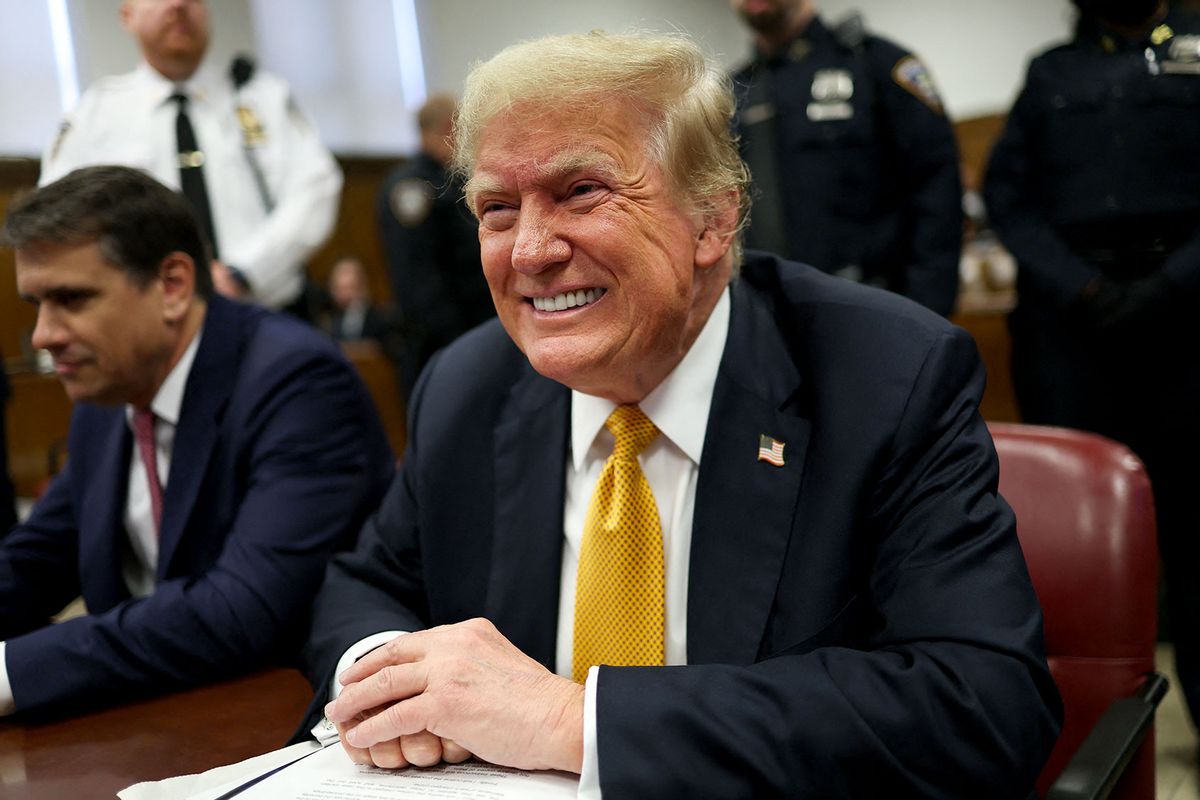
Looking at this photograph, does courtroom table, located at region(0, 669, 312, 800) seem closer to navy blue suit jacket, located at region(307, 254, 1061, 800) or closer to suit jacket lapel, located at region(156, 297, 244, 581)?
navy blue suit jacket, located at region(307, 254, 1061, 800)

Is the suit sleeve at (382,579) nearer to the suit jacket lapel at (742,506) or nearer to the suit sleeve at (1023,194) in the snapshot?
the suit jacket lapel at (742,506)

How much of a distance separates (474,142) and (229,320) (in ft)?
2.62

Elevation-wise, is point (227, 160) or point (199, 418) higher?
point (227, 160)

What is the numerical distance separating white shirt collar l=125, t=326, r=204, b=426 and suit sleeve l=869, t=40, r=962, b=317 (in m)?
1.79

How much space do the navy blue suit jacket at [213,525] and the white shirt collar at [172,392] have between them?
0.19 feet

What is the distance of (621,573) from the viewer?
1332 mm

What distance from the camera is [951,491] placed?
1.21 metres

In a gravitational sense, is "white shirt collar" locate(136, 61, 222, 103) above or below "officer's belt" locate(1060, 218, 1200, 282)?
above

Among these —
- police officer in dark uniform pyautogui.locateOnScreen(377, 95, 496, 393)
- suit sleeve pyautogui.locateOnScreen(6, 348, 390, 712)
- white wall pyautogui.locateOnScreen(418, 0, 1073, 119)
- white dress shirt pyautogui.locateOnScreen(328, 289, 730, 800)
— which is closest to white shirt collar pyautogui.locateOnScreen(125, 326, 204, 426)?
suit sleeve pyautogui.locateOnScreen(6, 348, 390, 712)

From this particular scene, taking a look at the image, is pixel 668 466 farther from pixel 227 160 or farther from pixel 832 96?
A: pixel 227 160

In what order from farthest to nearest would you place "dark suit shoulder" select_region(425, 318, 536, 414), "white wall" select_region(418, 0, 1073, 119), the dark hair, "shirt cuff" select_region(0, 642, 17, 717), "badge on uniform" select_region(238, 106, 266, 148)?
"white wall" select_region(418, 0, 1073, 119), "badge on uniform" select_region(238, 106, 266, 148), the dark hair, "dark suit shoulder" select_region(425, 318, 536, 414), "shirt cuff" select_region(0, 642, 17, 717)

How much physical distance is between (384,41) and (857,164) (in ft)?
24.4

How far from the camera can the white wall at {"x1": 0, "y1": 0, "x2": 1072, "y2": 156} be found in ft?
23.5

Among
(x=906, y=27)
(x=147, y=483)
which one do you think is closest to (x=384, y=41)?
(x=906, y=27)
